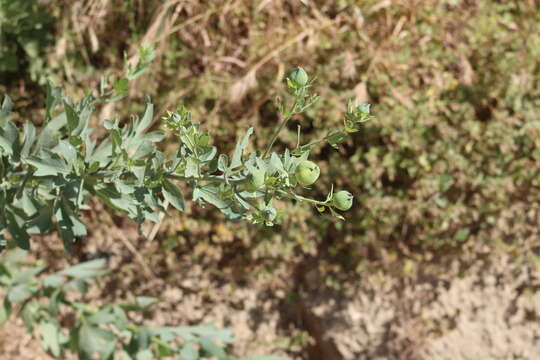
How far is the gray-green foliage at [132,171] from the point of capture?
44.3 inches

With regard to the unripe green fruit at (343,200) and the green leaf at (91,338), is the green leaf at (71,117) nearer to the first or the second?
the unripe green fruit at (343,200)

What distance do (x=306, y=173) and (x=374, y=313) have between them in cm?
239

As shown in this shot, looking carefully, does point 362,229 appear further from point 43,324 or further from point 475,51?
point 43,324

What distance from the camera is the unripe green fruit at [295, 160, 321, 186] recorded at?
3.31 feet

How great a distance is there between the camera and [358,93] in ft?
9.14

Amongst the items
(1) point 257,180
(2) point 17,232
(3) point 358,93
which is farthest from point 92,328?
(3) point 358,93

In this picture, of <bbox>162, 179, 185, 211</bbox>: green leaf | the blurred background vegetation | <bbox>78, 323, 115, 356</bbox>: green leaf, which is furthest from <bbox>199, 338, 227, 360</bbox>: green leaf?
<bbox>162, 179, 185, 211</bbox>: green leaf

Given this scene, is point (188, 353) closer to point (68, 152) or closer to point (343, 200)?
point (68, 152)

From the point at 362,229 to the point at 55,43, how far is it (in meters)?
1.74

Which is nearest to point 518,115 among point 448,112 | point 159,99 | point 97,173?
point 448,112

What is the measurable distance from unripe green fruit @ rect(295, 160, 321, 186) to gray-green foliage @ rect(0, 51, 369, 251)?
3cm

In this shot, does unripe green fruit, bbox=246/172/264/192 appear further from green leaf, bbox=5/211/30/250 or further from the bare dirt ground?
the bare dirt ground

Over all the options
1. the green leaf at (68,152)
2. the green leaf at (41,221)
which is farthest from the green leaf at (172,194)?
the green leaf at (41,221)

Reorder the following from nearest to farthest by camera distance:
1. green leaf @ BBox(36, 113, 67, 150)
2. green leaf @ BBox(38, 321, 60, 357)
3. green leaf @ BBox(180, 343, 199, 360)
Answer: green leaf @ BBox(36, 113, 67, 150) < green leaf @ BBox(180, 343, 199, 360) < green leaf @ BBox(38, 321, 60, 357)
